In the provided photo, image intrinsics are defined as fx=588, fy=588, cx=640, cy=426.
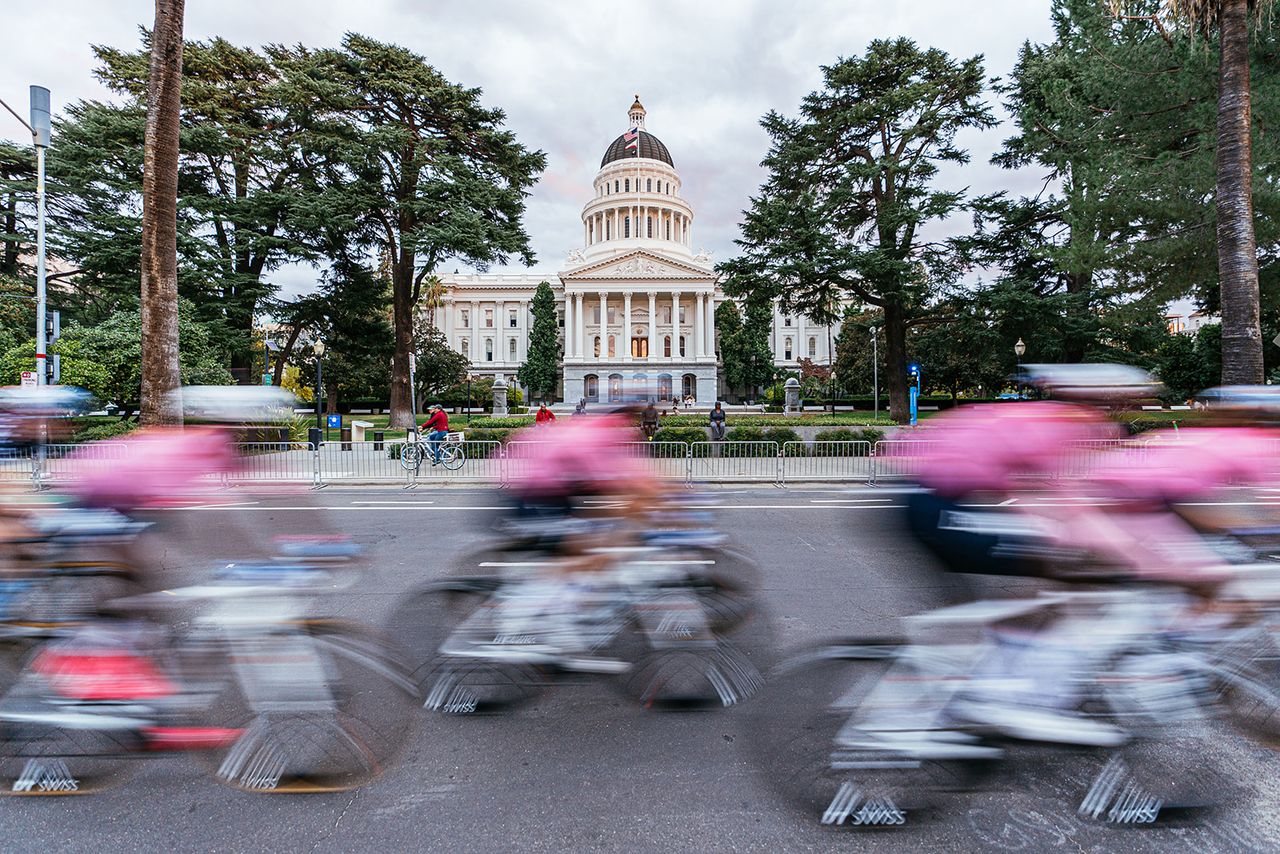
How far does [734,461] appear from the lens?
16.0m

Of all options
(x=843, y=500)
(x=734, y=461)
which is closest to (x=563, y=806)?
(x=843, y=500)

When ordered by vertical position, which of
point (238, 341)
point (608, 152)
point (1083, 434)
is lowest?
point (1083, 434)

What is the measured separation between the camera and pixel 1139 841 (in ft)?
8.18

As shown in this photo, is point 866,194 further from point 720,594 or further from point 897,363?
point 720,594

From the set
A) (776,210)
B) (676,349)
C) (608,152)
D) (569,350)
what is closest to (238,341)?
(776,210)

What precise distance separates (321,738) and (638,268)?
7594 cm

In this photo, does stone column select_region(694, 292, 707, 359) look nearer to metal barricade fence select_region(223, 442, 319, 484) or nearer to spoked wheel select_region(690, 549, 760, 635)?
metal barricade fence select_region(223, 442, 319, 484)

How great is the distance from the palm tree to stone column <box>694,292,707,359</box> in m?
64.0

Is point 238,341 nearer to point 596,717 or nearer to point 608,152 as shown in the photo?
point 596,717

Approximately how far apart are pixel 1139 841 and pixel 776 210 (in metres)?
29.4

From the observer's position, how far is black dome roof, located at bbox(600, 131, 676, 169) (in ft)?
287

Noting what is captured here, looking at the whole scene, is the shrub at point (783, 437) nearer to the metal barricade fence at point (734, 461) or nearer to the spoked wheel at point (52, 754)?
the metal barricade fence at point (734, 461)

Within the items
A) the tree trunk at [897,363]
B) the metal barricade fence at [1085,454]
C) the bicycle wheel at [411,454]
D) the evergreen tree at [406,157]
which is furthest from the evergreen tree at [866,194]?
the metal barricade fence at [1085,454]

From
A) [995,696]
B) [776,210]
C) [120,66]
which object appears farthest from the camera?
[776,210]
